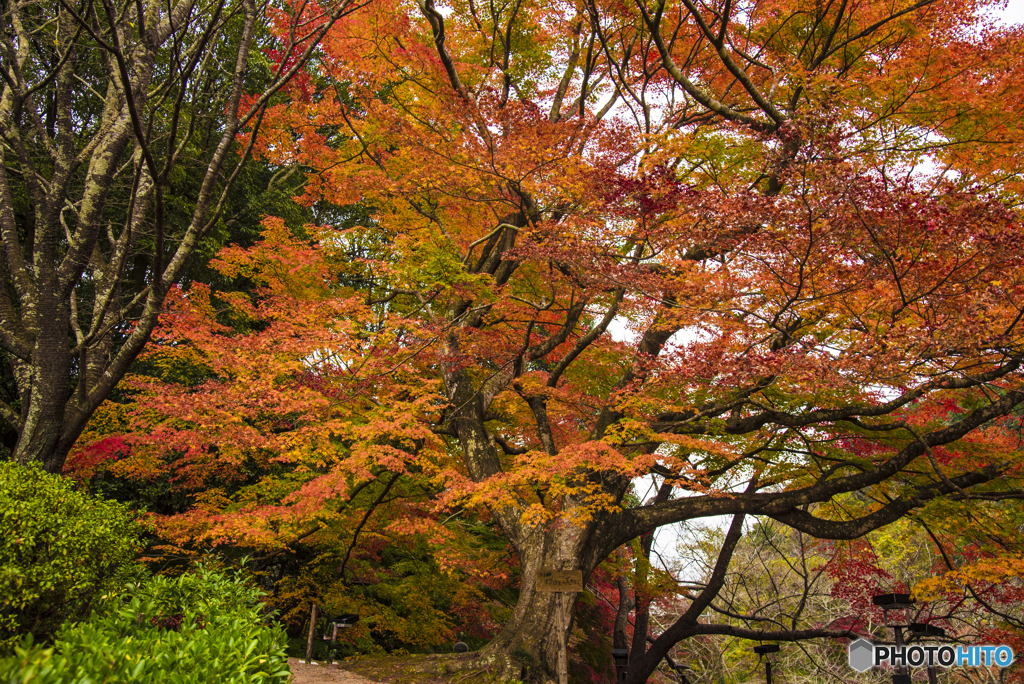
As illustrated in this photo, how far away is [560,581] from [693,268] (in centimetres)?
416

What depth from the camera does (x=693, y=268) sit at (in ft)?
24.0

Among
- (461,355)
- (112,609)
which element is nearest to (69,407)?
(112,609)

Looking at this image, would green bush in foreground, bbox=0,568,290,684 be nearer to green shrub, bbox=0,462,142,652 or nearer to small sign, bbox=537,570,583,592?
green shrub, bbox=0,462,142,652

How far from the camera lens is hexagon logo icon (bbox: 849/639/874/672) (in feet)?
25.1

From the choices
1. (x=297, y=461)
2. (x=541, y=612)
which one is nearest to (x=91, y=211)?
(x=297, y=461)

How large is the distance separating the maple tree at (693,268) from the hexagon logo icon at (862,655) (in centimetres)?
A: 190

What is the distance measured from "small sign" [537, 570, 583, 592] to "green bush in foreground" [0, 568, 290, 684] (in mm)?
3662

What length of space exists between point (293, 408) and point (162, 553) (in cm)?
466

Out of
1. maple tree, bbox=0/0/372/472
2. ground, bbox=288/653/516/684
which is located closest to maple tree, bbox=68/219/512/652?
ground, bbox=288/653/516/684

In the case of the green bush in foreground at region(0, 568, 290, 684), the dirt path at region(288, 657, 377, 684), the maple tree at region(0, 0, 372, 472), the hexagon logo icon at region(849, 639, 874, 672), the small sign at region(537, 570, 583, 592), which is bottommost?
the dirt path at region(288, 657, 377, 684)

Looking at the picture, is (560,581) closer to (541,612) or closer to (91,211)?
(541,612)

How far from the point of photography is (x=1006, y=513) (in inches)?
301

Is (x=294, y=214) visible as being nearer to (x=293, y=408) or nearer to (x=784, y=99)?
(x=293, y=408)

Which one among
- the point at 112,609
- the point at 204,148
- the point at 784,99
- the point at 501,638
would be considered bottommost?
the point at 501,638
